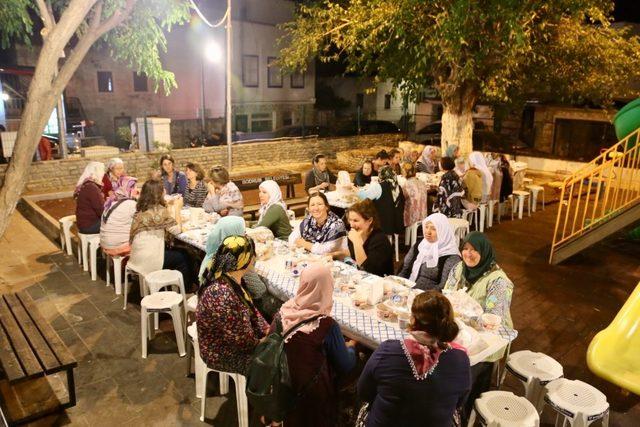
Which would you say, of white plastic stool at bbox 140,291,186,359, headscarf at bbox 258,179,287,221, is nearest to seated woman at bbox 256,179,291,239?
headscarf at bbox 258,179,287,221

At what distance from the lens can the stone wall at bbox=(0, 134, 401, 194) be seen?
12.1 meters

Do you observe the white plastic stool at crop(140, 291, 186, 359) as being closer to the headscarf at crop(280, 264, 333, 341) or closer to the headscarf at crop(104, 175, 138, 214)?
the headscarf at crop(104, 175, 138, 214)

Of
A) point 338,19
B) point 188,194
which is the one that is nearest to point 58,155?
point 188,194

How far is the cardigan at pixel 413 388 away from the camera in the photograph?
275 centimetres

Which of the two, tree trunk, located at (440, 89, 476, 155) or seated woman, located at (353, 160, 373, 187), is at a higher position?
tree trunk, located at (440, 89, 476, 155)

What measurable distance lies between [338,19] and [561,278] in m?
8.16

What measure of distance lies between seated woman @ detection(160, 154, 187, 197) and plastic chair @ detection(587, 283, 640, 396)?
20.6 ft

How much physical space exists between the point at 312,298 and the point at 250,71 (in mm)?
22366

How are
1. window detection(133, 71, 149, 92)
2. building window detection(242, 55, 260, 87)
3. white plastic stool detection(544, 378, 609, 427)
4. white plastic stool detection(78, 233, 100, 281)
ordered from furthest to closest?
building window detection(242, 55, 260, 87)
window detection(133, 71, 149, 92)
white plastic stool detection(78, 233, 100, 281)
white plastic stool detection(544, 378, 609, 427)

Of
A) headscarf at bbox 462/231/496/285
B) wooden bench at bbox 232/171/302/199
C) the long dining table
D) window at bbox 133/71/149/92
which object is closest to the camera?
the long dining table

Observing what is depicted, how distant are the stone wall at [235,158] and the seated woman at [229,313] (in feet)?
25.9

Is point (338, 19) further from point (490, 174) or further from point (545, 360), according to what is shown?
point (545, 360)

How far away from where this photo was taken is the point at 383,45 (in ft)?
38.3

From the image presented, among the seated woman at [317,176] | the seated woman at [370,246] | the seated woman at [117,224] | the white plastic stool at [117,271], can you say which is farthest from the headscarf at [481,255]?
the seated woman at [317,176]
